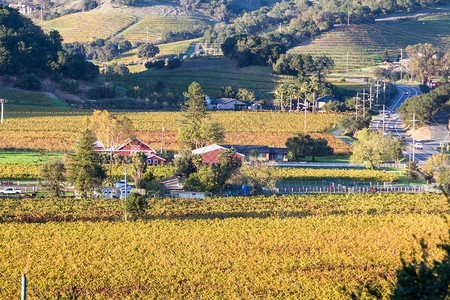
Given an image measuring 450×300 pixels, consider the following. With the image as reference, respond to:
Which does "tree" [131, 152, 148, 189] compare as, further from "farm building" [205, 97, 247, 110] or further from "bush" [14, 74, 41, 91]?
"bush" [14, 74, 41, 91]

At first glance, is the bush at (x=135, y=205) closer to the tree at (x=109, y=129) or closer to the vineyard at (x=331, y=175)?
the vineyard at (x=331, y=175)

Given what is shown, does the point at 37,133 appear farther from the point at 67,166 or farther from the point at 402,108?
the point at 402,108

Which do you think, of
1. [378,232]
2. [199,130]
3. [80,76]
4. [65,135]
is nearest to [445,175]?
[378,232]

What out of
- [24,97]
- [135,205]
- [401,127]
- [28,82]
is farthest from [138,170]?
[28,82]

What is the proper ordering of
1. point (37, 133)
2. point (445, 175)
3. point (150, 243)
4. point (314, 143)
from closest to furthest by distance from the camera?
point (150, 243)
point (445, 175)
point (314, 143)
point (37, 133)

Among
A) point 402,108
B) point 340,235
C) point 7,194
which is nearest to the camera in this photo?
point 340,235

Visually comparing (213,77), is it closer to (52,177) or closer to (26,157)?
(26,157)
